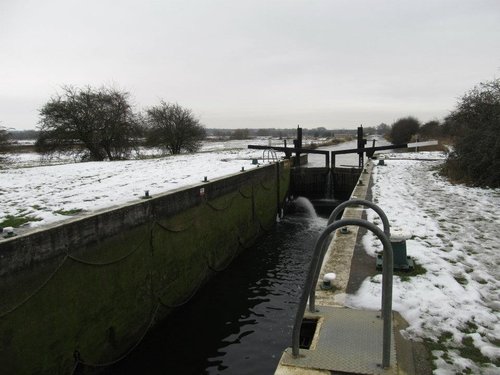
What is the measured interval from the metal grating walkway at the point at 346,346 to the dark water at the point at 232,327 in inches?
→ 87.1

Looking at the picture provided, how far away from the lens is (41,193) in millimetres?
10711

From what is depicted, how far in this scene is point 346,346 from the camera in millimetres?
3408

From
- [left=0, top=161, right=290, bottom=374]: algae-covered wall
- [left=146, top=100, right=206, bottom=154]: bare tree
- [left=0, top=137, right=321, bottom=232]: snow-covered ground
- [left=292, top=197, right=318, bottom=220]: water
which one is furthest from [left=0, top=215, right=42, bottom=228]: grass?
[left=146, top=100, right=206, bottom=154]: bare tree

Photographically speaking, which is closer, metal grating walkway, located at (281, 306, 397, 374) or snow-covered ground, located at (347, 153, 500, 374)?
metal grating walkway, located at (281, 306, 397, 374)

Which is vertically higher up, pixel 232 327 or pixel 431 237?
pixel 431 237

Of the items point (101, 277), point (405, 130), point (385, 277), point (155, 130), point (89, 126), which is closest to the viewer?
point (385, 277)

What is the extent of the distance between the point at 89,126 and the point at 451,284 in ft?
85.6

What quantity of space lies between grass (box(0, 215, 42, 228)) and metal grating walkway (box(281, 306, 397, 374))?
5.43 m

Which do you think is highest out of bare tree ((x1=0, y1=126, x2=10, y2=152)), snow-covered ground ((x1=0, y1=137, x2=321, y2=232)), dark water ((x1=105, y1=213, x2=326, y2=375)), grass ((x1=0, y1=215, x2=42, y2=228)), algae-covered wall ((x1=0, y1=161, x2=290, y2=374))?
bare tree ((x1=0, y1=126, x2=10, y2=152))

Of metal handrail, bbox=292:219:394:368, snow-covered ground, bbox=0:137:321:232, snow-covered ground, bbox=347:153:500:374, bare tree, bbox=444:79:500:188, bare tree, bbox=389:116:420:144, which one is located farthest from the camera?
bare tree, bbox=389:116:420:144

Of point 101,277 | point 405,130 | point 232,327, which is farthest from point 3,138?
point 405,130

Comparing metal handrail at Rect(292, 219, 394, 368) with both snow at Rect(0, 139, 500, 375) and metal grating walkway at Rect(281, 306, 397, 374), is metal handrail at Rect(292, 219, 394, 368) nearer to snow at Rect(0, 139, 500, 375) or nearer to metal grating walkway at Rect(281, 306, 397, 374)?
metal grating walkway at Rect(281, 306, 397, 374)

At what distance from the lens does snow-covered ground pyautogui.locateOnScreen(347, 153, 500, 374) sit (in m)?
3.57

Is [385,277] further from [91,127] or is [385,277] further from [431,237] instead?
[91,127]
